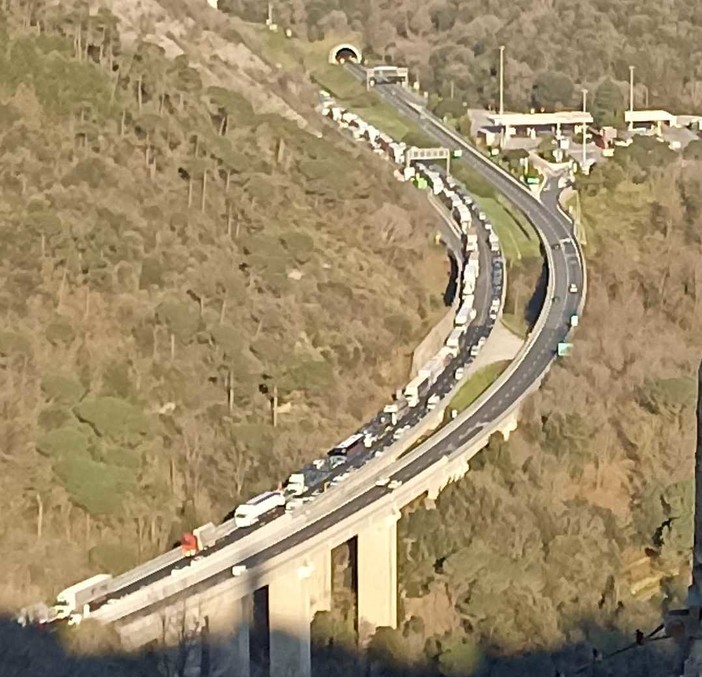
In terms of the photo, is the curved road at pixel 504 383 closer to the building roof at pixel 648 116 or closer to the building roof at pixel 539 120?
the building roof at pixel 539 120

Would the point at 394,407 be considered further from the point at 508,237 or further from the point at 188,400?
the point at 508,237

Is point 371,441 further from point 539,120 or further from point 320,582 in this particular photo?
point 539,120

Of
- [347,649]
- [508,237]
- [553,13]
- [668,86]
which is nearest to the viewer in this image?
[347,649]

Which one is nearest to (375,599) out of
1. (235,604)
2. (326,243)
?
(235,604)

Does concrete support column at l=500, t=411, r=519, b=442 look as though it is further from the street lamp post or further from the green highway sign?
the street lamp post

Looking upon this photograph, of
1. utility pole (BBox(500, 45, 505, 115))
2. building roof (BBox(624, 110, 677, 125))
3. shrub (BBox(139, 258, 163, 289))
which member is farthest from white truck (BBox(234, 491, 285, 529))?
utility pole (BBox(500, 45, 505, 115))
